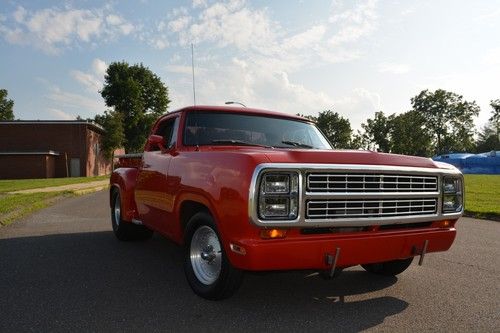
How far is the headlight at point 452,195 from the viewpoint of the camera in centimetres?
426

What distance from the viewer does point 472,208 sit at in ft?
40.1

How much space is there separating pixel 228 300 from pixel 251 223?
3.72ft

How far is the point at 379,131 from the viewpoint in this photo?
86.7 meters

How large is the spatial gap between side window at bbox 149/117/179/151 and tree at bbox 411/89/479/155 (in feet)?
273

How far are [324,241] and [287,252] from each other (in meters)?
0.31

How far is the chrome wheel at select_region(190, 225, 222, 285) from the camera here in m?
4.06

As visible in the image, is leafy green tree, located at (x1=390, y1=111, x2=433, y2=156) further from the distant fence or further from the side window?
the side window

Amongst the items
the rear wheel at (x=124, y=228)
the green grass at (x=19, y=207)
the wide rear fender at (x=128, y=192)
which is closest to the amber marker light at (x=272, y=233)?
the wide rear fender at (x=128, y=192)

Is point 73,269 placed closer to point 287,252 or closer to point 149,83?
point 287,252

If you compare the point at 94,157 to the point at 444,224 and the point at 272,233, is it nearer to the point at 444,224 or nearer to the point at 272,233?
A: the point at 444,224

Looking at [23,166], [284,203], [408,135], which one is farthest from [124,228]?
[408,135]

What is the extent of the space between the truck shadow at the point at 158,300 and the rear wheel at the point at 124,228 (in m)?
0.99

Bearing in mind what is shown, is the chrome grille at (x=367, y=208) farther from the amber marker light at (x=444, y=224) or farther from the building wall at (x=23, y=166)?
the building wall at (x=23, y=166)

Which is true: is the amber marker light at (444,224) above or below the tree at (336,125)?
below
